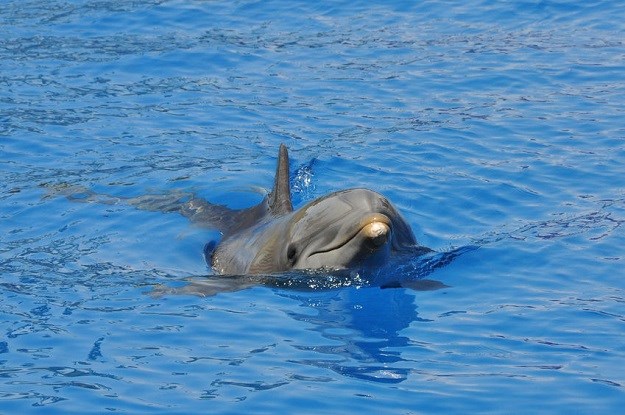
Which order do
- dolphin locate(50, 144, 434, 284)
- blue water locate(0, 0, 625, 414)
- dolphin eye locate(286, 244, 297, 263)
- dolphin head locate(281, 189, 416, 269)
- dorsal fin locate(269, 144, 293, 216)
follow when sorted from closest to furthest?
blue water locate(0, 0, 625, 414), dolphin head locate(281, 189, 416, 269), dolphin locate(50, 144, 434, 284), dolphin eye locate(286, 244, 297, 263), dorsal fin locate(269, 144, 293, 216)

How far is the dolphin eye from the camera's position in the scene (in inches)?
350

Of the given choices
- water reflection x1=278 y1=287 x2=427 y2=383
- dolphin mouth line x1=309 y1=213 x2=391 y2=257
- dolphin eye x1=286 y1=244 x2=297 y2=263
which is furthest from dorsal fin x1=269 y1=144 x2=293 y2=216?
dolphin mouth line x1=309 y1=213 x2=391 y2=257

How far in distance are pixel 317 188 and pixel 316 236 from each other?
10.7 feet

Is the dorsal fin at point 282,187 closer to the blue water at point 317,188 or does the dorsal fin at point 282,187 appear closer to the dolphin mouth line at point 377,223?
the blue water at point 317,188

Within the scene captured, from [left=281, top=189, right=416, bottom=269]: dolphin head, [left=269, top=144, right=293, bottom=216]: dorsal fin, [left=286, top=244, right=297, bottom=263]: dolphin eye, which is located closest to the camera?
[left=281, top=189, right=416, bottom=269]: dolphin head

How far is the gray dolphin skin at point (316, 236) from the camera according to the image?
8.34 m

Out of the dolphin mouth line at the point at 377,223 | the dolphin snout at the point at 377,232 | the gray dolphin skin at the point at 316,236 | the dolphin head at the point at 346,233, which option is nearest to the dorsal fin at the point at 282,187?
the gray dolphin skin at the point at 316,236

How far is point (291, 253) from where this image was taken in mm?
8914

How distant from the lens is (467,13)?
1783cm

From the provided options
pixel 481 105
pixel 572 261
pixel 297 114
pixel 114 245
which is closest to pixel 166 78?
pixel 297 114

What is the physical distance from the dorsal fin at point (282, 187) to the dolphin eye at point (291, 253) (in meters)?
0.96

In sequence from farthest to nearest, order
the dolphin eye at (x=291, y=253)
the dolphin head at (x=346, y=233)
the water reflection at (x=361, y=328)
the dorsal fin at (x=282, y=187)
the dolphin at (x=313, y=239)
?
the dorsal fin at (x=282, y=187)
the dolphin eye at (x=291, y=253)
the dolphin at (x=313, y=239)
the dolphin head at (x=346, y=233)
the water reflection at (x=361, y=328)

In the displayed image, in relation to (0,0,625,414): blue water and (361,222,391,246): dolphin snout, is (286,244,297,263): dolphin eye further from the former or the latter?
(361,222,391,246): dolphin snout

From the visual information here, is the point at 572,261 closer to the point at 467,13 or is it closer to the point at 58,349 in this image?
the point at 58,349
